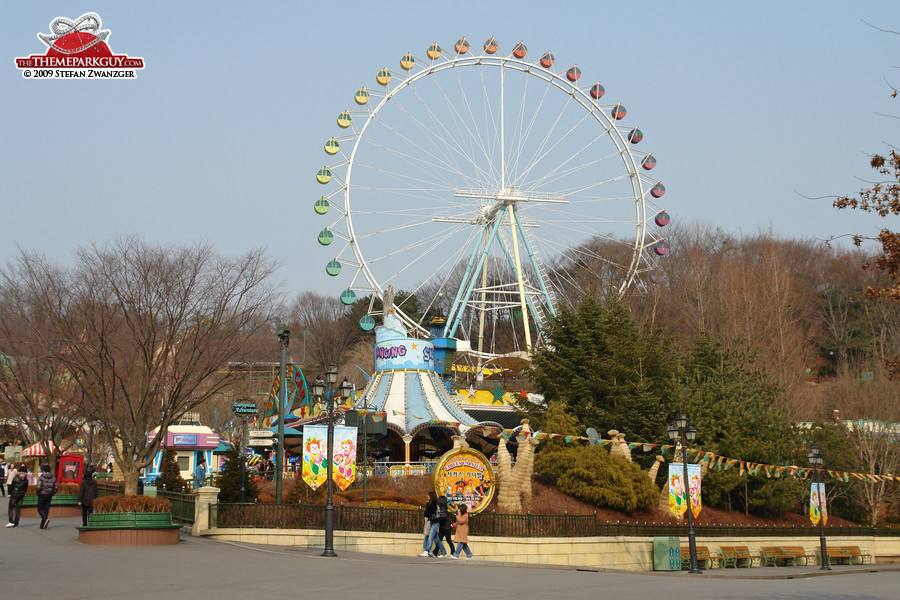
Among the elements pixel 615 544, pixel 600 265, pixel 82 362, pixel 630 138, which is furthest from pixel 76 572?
pixel 600 265

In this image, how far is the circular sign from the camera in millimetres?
24984

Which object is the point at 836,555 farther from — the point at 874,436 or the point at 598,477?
the point at 874,436

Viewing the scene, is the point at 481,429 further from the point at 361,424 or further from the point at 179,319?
the point at 179,319

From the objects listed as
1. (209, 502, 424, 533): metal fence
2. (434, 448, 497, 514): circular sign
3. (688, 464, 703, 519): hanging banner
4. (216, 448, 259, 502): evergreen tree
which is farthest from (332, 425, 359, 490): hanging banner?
(688, 464, 703, 519): hanging banner

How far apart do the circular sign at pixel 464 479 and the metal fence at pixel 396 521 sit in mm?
857

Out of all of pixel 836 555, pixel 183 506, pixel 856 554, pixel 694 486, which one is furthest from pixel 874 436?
pixel 183 506

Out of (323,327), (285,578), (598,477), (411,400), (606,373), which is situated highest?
(323,327)

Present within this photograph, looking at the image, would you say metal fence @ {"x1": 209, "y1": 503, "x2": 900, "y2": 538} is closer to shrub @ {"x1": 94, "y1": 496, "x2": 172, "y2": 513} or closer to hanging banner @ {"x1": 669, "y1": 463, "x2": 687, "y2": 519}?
hanging banner @ {"x1": 669, "y1": 463, "x2": 687, "y2": 519}

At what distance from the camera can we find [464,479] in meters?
25.4

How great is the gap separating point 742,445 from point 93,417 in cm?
2390

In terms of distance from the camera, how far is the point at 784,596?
51.9 ft

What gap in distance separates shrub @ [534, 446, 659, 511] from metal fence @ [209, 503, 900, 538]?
9.03ft

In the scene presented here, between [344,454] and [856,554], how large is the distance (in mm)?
21598

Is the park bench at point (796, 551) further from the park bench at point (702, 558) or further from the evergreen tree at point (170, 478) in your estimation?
the evergreen tree at point (170, 478)
